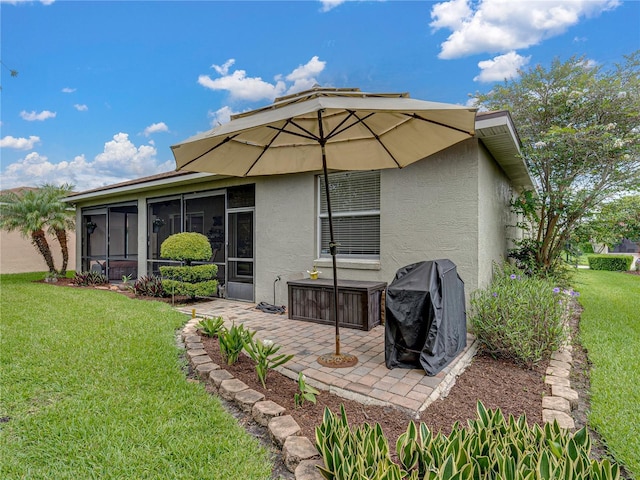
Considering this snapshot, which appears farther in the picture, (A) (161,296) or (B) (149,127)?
(B) (149,127)

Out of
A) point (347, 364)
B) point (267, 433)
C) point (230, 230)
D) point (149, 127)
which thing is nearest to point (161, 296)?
point (230, 230)

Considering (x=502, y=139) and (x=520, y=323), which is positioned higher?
(x=502, y=139)

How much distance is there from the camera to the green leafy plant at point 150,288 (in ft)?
28.0

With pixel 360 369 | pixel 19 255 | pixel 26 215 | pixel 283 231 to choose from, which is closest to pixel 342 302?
pixel 360 369

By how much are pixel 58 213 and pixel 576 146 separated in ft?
50.1

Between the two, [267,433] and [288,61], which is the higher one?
[288,61]

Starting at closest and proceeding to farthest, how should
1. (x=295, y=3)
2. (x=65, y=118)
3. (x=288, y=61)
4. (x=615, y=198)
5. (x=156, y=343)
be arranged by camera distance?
(x=156, y=343) < (x=615, y=198) < (x=295, y=3) < (x=288, y=61) < (x=65, y=118)

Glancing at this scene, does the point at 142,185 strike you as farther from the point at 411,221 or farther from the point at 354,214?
the point at 411,221

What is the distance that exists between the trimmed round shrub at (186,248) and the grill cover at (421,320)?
5366 millimetres

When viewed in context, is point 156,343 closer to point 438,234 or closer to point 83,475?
point 83,475

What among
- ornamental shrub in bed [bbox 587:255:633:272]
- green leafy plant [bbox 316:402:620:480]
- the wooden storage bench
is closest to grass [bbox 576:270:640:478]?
green leafy plant [bbox 316:402:620:480]

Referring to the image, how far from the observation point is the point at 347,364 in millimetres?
3693

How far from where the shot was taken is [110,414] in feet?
8.88

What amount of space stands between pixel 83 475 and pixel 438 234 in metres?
4.85
